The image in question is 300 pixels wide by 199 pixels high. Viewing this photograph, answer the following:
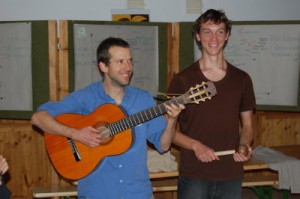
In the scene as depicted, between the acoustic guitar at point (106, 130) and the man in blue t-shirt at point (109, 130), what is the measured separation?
0.03m

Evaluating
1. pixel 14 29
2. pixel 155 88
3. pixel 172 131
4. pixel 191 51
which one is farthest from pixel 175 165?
pixel 14 29

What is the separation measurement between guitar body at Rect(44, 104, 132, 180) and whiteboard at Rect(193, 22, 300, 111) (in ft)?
8.28

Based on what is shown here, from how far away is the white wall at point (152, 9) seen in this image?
498 centimetres

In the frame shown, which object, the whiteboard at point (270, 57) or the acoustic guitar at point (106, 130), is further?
the whiteboard at point (270, 57)

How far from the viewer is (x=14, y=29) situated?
15.5 ft

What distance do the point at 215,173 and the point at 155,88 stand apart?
2426 millimetres

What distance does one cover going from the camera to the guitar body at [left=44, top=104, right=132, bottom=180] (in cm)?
273

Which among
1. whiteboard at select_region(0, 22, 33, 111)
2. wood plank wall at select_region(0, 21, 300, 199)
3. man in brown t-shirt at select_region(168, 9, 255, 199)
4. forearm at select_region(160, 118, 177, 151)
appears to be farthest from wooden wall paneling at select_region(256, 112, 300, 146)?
forearm at select_region(160, 118, 177, 151)

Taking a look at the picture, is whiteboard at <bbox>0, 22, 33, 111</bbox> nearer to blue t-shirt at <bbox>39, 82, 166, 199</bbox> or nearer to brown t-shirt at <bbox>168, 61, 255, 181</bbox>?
blue t-shirt at <bbox>39, 82, 166, 199</bbox>

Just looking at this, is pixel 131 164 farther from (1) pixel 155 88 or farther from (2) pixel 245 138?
(1) pixel 155 88

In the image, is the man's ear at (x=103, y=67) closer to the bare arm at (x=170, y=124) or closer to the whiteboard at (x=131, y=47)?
the bare arm at (x=170, y=124)

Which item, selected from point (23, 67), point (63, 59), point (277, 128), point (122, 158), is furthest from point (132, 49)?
point (122, 158)

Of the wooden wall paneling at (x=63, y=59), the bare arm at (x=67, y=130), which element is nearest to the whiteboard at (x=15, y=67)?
the wooden wall paneling at (x=63, y=59)

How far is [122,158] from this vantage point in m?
2.63
